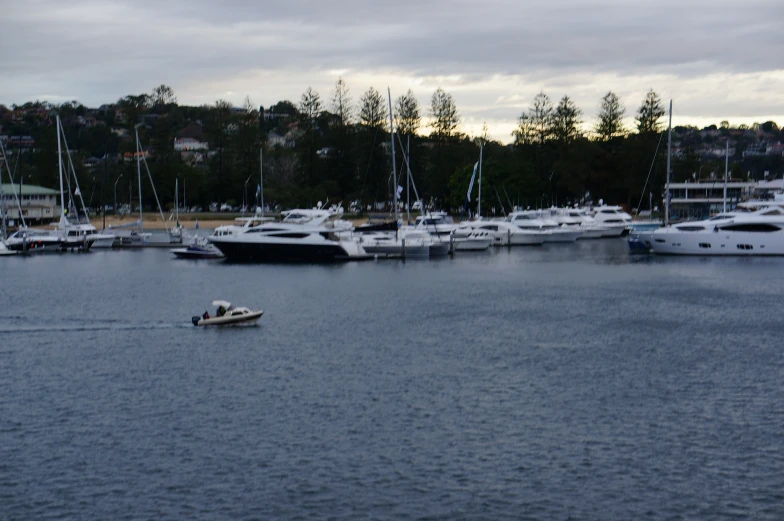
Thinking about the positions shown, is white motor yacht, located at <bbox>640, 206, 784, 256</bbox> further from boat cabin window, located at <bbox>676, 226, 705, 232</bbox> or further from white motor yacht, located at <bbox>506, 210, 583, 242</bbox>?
white motor yacht, located at <bbox>506, 210, 583, 242</bbox>

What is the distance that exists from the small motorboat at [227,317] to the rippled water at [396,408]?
121 centimetres

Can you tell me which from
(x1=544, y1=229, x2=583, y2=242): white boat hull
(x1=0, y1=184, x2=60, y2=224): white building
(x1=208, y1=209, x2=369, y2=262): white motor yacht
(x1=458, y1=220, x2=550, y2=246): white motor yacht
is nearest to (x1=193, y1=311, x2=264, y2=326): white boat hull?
(x1=208, y1=209, x2=369, y2=262): white motor yacht

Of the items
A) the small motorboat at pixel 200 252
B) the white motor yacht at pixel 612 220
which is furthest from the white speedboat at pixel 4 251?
the white motor yacht at pixel 612 220

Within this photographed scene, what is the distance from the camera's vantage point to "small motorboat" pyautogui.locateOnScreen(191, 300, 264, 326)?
45.2m

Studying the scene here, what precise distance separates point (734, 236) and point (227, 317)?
5029cm

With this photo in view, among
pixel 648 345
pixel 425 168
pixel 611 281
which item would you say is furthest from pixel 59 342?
pixel 425 168

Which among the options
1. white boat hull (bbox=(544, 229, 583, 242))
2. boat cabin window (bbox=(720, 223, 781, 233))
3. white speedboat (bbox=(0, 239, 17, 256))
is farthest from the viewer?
white boat hull (bbox=(544, 229, 583, 242))

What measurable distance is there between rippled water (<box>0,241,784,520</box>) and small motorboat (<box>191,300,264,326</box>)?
3.97 ft

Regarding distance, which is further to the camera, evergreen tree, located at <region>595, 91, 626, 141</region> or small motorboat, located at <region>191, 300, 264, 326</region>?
evergreen tree, located at <region>595, 91, 626, 141</region>

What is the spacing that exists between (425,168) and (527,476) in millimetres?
131546

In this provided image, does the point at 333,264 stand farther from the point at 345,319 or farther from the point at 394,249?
the point at 345,319

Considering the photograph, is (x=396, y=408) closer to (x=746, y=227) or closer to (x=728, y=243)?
(x=728, y=243)

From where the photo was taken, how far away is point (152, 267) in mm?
78812

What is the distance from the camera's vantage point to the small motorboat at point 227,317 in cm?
4525
